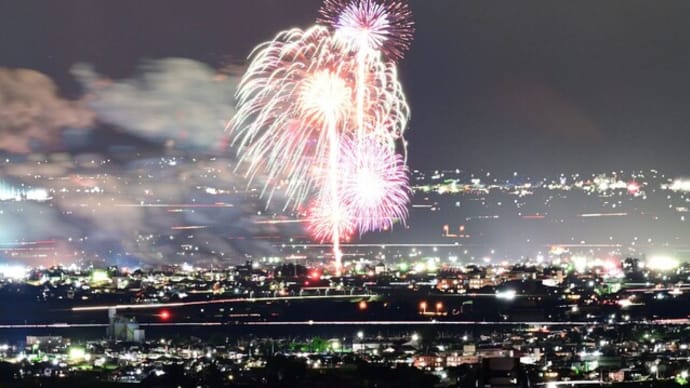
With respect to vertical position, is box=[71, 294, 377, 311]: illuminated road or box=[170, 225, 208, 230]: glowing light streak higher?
box=[170, 225, 208, 230]: glowing light streak

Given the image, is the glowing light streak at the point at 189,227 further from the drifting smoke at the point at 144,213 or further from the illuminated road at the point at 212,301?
the illuminated road at the point at 212,301

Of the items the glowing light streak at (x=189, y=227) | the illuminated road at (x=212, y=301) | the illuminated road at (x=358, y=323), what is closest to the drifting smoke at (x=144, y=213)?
the glowing light streak at (x=189, y=227)

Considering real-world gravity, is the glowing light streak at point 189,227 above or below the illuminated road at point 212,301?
above

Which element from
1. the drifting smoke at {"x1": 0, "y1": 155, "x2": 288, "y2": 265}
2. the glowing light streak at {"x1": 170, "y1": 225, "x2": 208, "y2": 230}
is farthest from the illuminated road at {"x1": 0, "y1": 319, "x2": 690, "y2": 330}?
the glowing light streak at {"x1": 170, "y1": 225, "x2": 208, "y2": 230}

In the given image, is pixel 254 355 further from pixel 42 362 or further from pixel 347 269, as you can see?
pixel 347 269

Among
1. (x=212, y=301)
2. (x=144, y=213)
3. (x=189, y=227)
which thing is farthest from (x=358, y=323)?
(x=189, y=227)

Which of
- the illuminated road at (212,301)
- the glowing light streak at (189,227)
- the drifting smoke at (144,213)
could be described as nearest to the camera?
the illuminated road at (212,301)

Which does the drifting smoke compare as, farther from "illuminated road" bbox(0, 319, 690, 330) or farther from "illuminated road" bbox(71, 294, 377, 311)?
"illuminated road" bbox(0, 319, 690, 330)

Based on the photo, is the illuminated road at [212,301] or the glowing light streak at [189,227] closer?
the illuminated road at [212,301]

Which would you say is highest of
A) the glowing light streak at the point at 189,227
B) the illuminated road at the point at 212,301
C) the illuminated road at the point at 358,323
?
the glowing light streak at the point at 189,227

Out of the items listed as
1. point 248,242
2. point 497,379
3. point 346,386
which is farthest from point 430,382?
point 248,242

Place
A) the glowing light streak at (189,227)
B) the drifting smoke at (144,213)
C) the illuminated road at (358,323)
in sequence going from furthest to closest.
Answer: the glowing light streak at (189,227), the drifting smoke at (144,213), the illuminated road at (358,323)
